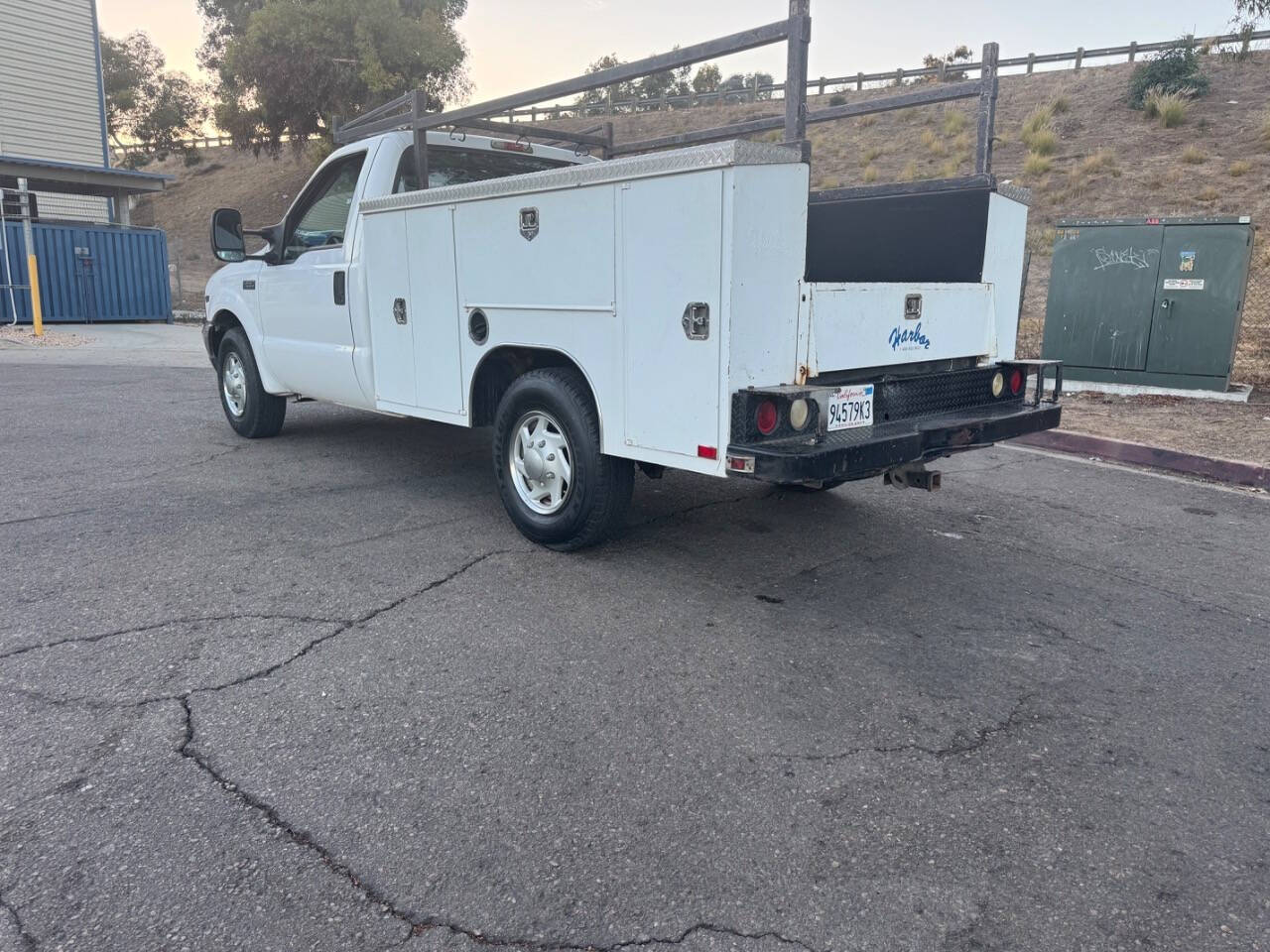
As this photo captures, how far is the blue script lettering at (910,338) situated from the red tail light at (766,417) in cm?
90

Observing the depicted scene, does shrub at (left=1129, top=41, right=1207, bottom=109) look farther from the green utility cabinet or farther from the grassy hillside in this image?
the green utility cabinet

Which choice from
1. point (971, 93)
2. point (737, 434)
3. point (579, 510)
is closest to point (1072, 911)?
point (737, 434)

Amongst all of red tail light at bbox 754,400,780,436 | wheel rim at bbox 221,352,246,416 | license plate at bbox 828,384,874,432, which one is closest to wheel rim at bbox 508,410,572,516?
red tail light at bbox 754,400,780,436

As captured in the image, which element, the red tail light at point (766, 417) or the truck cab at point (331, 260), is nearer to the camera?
the red tail light at point (766, 417)

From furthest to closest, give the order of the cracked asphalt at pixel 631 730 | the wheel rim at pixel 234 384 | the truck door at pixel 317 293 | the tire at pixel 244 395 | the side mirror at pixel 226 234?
the wheel rim at pixel 234 384 → the tire at pixel 244 395 → the side mirror at pixel 226 234 → the truck door at pixel 317 293 → the cracked asphalt at pixel 631 730

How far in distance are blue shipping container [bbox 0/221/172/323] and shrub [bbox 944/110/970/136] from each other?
77.3 ft

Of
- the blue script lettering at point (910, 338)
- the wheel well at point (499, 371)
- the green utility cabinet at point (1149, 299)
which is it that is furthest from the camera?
the green utility cabinet at point (1149, 299)

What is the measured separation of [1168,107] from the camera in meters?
28.0

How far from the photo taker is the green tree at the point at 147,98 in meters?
50.0

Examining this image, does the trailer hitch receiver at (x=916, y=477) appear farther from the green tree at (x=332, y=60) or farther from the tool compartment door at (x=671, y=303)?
the green tree at (x=332, y=60)

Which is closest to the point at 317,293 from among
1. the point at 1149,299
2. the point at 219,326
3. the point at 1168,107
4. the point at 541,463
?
the point at 219,326

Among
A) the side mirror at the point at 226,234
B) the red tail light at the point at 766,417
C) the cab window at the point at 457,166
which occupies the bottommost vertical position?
the red tail light at the point at 766,417

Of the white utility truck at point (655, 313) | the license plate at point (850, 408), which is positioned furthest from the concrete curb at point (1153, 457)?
the license plate at point (850, 408)

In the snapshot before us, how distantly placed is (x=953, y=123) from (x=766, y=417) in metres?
30.2
